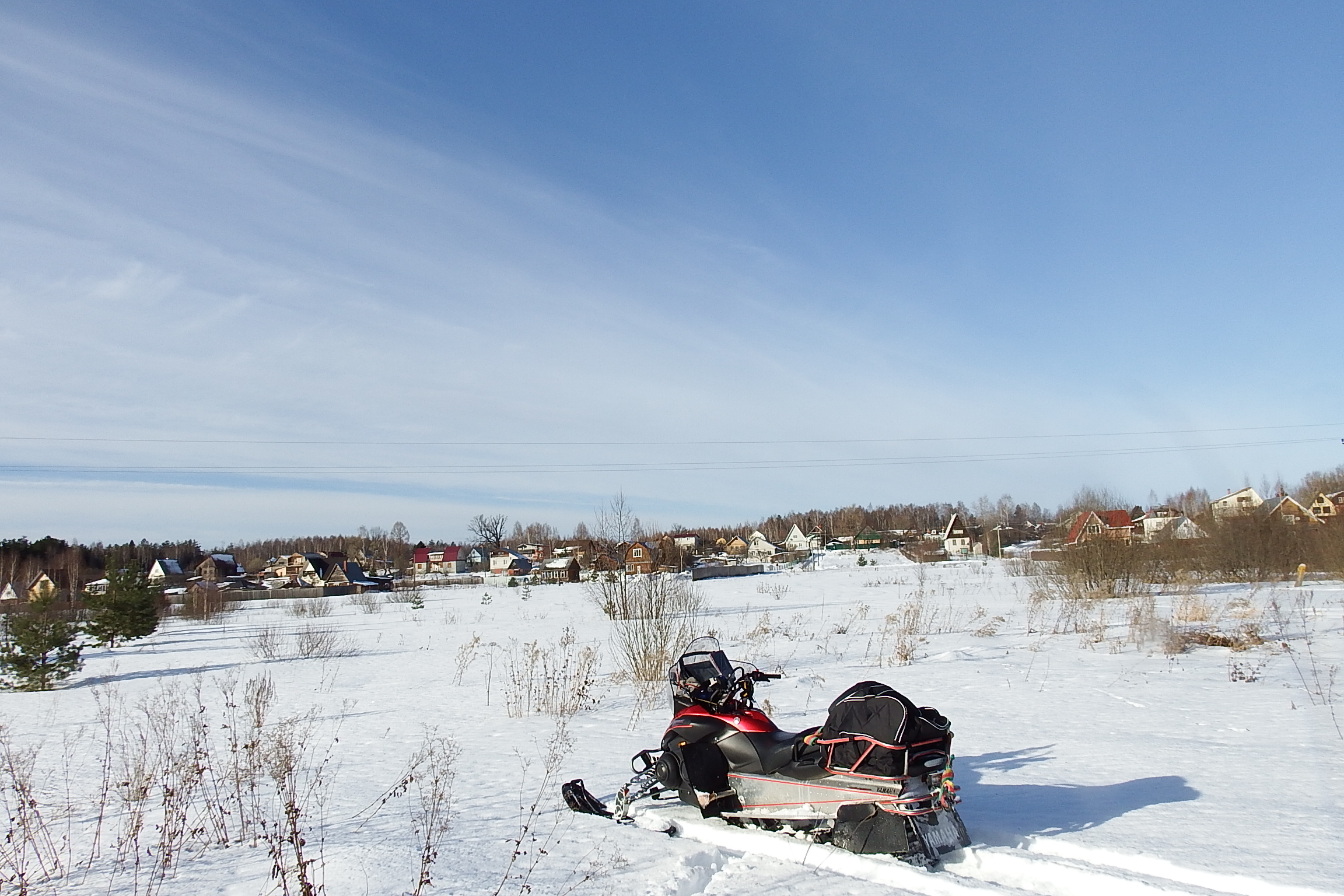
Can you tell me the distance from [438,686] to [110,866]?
25.9 feet

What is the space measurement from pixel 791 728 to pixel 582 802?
135 inches

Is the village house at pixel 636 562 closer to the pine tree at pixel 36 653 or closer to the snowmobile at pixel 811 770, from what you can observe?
the snowmobile at pixel 811 770

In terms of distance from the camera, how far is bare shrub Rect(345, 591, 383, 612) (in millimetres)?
36531

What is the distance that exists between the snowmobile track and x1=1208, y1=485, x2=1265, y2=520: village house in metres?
28.3

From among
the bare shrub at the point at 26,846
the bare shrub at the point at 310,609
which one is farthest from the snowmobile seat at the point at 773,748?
the bare shrub at the point at 310,609

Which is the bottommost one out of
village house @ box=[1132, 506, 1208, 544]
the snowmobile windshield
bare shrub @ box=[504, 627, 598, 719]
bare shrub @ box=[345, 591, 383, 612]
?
bare shrub @ box=[345, 591, 383, 612]

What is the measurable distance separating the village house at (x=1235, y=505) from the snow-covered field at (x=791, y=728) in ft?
38.4

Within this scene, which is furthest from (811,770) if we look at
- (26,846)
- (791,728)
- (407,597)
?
(407,597)

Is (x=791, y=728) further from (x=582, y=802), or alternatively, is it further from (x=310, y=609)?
(x=310, y=609)

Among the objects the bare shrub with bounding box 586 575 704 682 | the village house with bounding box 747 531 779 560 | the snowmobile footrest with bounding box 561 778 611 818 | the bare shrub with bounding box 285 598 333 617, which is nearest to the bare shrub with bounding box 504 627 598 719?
the bare shrub with bounding box 586 575 704 682

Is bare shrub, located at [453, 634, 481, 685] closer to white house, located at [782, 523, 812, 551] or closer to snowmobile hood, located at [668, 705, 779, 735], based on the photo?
snowmobile hood, located at [668, 705, 779, 735]

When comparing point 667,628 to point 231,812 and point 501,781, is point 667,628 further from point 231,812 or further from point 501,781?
point 231,812

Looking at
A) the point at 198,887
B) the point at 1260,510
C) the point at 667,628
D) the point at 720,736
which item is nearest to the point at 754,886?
the point at 720,736

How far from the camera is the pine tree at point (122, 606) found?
19406mm
